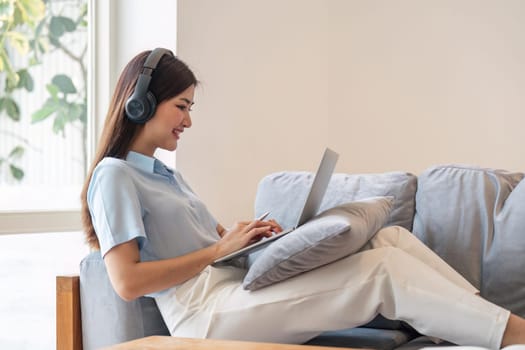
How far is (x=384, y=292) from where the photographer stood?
169 cm

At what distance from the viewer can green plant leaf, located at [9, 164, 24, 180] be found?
2625 mm

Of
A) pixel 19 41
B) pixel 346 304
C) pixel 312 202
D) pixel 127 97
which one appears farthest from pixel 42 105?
pixel 346 304

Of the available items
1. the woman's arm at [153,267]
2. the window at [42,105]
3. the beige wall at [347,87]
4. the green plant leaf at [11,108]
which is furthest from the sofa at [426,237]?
the green plant leaf at [11,108]

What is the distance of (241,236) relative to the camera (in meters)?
1.91

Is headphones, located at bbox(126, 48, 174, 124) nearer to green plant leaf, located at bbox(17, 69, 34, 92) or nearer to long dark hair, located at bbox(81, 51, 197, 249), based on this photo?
long dark hair, located at bbox(81, 51, 197, 249)

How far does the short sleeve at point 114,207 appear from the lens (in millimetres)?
1806

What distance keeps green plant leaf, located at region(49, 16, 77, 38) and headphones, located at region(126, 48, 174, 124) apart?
84cm

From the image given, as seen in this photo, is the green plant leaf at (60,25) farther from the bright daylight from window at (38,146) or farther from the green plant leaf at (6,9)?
the green plant leaf at (6,9)

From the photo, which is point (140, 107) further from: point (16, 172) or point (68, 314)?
point (16, 172)

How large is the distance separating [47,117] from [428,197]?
4.48ft

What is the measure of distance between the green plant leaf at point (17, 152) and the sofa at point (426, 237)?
0.86 meters

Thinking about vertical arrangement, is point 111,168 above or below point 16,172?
above

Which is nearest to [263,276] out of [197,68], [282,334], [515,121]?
[282,334]

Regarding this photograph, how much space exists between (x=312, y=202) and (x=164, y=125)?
465 millimetres
